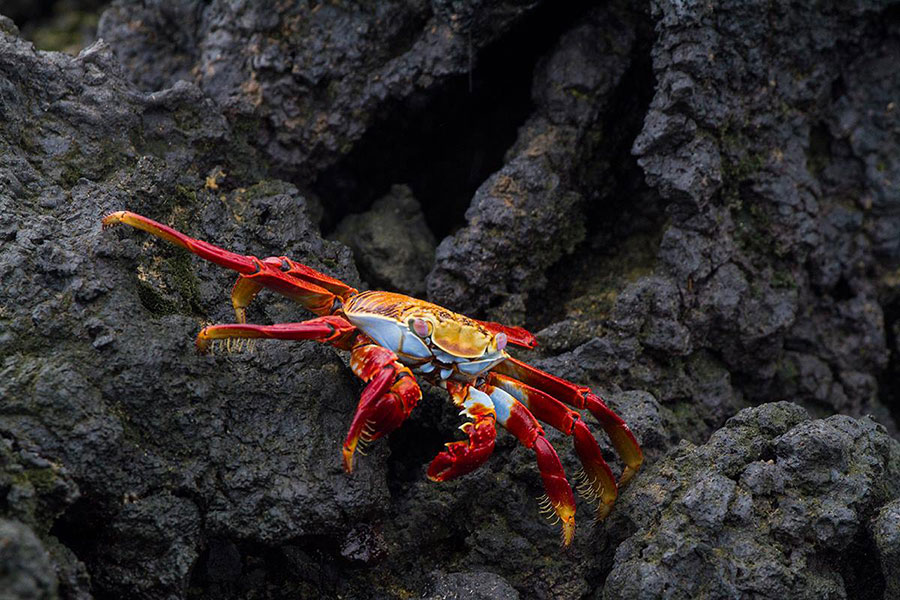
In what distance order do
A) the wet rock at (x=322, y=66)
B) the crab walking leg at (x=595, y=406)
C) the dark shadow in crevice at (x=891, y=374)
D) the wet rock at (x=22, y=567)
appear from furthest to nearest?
the dark shadow in crevice at (x=891, y=374)
the wet rock at (x=322, y=66)
the crab walking leg at (x=595, y=406)
the wet rock at (x=22, y=567)

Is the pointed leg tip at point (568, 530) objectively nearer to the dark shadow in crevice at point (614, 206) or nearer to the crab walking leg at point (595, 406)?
the crab walking leg at point (595, 406)

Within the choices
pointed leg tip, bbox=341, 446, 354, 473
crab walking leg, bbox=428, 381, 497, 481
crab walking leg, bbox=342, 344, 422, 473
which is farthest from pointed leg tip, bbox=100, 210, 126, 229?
crab walking leg, bbox=428, 381, 497, 481

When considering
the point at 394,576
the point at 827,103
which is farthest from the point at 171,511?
the point at 827,103

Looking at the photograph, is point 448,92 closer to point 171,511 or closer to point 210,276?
point 210,276

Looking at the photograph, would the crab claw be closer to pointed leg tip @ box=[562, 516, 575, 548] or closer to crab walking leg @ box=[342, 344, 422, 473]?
crab walking leg @ box=[342, 344, 422, 473]

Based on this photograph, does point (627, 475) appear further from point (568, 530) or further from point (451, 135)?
point (451, 135)

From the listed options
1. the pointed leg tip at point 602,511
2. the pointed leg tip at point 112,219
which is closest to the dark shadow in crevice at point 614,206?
the pointed leg tip at point 602,511

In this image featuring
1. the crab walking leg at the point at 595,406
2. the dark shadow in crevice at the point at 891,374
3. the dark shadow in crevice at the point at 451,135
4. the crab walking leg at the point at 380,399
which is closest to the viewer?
the crab walking leg at the point at 380,399
